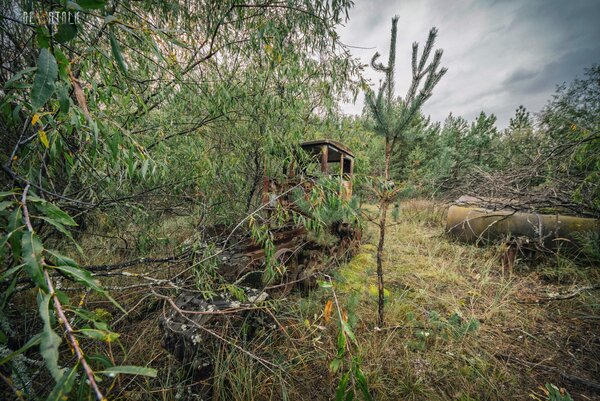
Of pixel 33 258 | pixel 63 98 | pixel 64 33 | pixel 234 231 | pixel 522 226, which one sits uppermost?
pixel 64 33

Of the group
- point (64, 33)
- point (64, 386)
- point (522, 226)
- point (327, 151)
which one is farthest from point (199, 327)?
point (522, 226)

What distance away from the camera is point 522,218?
360 cm

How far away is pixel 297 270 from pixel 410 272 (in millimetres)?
1951

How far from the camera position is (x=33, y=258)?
54 cm

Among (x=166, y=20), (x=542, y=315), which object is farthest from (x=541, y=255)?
(x=166, y=20)

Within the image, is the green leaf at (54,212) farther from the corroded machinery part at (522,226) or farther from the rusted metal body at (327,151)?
the corroded machinery part at (522,226)

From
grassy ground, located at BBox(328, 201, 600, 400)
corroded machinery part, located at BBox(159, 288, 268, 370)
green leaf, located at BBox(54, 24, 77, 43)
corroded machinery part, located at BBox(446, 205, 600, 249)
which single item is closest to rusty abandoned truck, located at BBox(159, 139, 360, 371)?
corroded machinery part, located at BBox(159, 288, 268, 370)

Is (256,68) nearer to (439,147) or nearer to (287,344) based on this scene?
(287,344)

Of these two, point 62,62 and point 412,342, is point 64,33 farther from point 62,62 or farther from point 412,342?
point 412,342

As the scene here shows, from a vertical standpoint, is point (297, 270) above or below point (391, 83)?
below

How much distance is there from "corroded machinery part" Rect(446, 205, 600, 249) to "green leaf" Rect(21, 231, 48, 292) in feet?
13.3

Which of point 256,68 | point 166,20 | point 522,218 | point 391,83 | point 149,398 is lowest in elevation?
point 149,398

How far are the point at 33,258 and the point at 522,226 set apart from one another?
5.36 m

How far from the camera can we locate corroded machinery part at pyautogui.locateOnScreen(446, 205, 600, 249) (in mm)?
3166
